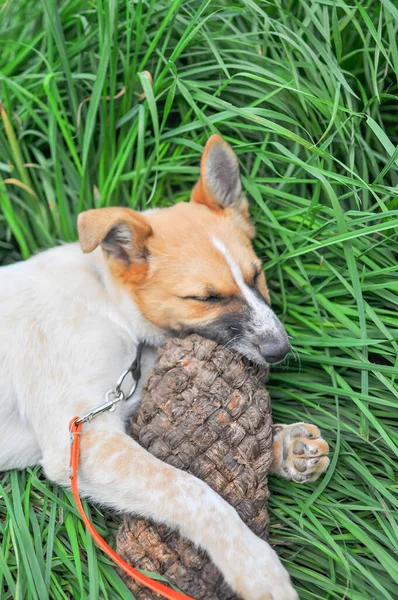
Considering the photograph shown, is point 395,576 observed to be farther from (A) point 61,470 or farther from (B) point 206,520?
(A) point 61,470

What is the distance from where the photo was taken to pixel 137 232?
3295mm

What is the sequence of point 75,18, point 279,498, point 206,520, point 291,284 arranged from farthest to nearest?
point 75,18 < point 291,284 < point 279,498 < point 206,520

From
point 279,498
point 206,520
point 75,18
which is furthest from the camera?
point 75,18

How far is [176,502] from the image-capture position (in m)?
2.72

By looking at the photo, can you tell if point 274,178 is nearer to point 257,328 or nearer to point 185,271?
point 185,271

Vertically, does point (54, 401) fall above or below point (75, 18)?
below

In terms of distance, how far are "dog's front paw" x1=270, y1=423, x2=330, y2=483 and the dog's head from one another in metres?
0.40

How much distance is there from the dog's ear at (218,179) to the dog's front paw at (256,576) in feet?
6.11

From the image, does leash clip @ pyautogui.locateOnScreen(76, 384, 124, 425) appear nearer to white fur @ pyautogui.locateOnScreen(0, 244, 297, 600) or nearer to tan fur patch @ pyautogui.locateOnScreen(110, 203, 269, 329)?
white fur @ pyautogui.locateOnScreen(0, 244, 297, 600)

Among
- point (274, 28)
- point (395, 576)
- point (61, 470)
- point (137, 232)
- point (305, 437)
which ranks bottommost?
point (395, 576)

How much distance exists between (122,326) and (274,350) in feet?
2.72

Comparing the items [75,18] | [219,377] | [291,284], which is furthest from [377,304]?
[75,18]

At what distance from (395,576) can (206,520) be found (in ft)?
2.89

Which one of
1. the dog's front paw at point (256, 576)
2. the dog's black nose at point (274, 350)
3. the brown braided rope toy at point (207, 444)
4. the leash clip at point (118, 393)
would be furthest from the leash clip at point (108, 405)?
the dog's front paw at point (256, 576)
